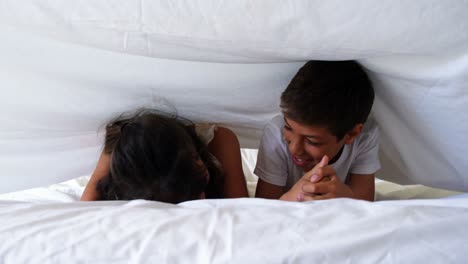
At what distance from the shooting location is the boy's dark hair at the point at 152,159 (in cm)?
68

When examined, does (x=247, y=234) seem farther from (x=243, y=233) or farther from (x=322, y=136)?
(x=322, y=136)

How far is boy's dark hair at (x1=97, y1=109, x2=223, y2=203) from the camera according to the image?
0.68 metres

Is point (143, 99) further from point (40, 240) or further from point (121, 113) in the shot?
point (40, 240)

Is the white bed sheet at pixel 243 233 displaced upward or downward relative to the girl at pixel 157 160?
upward

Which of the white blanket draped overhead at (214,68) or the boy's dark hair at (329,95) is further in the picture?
the boy's dark hair at (329,95)

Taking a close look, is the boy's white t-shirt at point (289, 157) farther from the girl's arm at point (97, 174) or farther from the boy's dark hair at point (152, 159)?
the girl's arm at point (97, 174)

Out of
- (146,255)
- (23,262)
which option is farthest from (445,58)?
(23,262)

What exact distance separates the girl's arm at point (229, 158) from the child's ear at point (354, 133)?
213 mm

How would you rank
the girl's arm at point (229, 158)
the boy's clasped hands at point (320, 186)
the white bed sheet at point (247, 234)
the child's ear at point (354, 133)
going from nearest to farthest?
the white bed sheet at point (247, 234) → the boy's clasped hands at point (320, 186) → the child's ear at point (354, 133) → the girl's arm at point (229, 158)

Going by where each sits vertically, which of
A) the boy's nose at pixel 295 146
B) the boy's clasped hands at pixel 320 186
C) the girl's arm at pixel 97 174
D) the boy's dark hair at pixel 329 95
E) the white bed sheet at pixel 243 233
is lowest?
the girl's arm at pixel 97 174

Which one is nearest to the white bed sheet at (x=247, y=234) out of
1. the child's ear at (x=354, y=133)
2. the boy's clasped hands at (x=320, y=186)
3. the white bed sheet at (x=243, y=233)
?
the white bed sheet at (x=243, y=233)

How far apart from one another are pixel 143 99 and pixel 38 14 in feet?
0.77

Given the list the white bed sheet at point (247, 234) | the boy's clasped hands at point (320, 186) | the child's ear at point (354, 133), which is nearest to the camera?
the white bed sheet at point (247, 234)

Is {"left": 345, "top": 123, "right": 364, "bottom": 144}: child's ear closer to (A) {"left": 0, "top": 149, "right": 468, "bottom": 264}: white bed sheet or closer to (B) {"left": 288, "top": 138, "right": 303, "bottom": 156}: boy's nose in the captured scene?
(B) {"left": 288, "top": 138, "right": 303, "bottom": 156}: boy's nose
